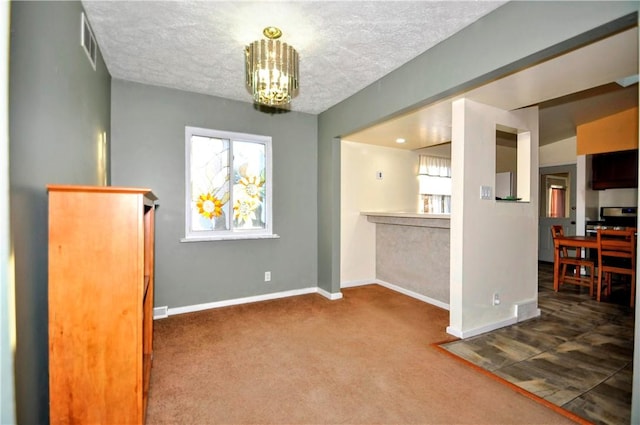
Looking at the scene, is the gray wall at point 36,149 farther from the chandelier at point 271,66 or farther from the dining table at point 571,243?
the dining table at point 571,243

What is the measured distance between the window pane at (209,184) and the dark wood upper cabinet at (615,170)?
21.3ft

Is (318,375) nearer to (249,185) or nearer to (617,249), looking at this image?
(249,185)

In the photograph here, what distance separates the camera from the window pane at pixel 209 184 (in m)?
3.49

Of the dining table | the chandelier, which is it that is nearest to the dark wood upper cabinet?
the dining table

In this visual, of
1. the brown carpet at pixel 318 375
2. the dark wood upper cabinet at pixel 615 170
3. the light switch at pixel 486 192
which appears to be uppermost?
the dark wood upper cabinet at pixel 615 170

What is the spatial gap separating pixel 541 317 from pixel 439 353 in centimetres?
171

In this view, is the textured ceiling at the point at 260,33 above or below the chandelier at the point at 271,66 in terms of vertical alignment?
above

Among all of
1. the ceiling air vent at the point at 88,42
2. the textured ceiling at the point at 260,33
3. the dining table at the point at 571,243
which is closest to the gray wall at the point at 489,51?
the textured ceiling at the point at 260,33

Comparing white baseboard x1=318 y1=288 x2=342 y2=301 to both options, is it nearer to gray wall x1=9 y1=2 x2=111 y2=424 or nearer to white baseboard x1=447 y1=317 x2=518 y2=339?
white baseboard x1=447 y1=317 x2=518 y2=339

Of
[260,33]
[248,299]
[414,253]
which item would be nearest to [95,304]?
[260,33]

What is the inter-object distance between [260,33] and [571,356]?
3603mm

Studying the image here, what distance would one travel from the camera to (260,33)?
2201 millimetres

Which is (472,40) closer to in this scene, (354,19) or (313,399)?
(354,19)

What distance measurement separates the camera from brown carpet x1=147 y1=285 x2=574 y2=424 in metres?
1.74
